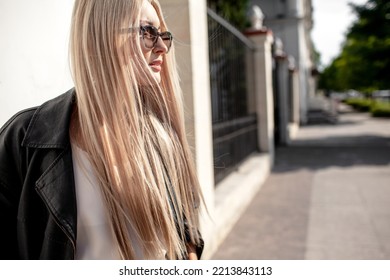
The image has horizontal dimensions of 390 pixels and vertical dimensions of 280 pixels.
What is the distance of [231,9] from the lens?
9430 mm

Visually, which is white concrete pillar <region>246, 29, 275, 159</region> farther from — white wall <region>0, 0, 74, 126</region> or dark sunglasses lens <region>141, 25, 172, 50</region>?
dark sunglasses lens <region>141, 25, 172, 50</region>

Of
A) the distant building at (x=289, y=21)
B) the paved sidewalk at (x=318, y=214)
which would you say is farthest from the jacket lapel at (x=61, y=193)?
the distant building at (x=289, y=21)

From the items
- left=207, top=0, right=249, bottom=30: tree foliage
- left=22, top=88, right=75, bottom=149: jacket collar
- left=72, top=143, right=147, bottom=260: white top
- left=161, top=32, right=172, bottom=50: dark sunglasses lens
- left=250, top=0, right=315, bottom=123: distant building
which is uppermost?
left=250, top=0, right=315, bottom=123: distant building

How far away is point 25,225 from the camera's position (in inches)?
45.7

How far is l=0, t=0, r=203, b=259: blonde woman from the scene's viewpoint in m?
1.14

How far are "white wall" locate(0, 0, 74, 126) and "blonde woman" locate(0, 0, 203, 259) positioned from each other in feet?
1.36

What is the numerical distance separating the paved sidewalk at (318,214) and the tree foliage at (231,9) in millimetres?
3773

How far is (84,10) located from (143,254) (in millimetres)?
791

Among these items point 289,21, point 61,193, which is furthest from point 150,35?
point 289,21

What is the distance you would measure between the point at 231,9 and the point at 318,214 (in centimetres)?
652

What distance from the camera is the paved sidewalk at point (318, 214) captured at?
329cm

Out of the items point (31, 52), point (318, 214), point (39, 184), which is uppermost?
point (31, 52)

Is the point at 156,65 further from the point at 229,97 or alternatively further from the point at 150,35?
the point at 229,97

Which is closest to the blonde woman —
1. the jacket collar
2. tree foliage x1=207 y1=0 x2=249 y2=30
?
the jacket collar
